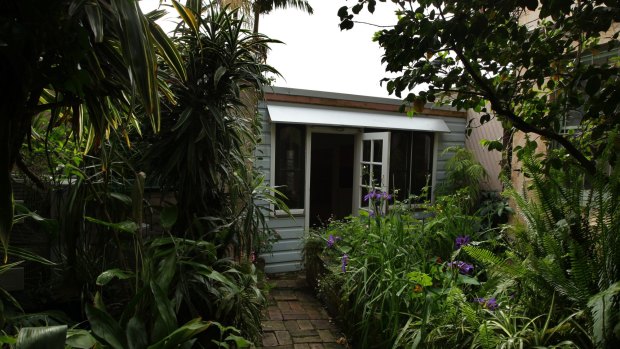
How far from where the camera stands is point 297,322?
3.43 metres

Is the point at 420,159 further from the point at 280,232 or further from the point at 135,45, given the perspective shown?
the point at 135,45

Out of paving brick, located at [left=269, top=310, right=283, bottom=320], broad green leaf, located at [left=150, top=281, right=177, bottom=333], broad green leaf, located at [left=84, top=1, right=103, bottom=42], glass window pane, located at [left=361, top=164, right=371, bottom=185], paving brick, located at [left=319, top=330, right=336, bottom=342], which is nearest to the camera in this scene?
broad green leaf, located at [left=84, top=1, right=103, bottom=42]

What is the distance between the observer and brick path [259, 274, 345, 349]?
119 inches

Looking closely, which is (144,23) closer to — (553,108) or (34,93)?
(34,93)

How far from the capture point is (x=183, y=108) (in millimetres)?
2373

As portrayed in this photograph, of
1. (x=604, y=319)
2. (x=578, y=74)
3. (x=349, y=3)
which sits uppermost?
(x=349, y=3)

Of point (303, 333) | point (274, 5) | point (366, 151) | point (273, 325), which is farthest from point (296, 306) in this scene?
point (274, 5)

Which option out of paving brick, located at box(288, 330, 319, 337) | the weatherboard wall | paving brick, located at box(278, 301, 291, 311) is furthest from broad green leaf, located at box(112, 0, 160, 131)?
the weatherboard wall

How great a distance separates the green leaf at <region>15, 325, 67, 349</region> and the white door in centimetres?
389

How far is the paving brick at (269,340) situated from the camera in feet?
9.74

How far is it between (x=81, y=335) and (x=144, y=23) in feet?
3.94

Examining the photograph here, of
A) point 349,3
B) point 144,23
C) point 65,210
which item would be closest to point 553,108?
point 349,3

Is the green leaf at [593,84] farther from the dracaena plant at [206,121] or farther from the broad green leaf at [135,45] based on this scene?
the dracaena plant at [206,121]

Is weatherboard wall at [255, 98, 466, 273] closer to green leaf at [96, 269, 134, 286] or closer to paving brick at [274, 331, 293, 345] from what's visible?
paving brick at [274, 331, 293, 345]
